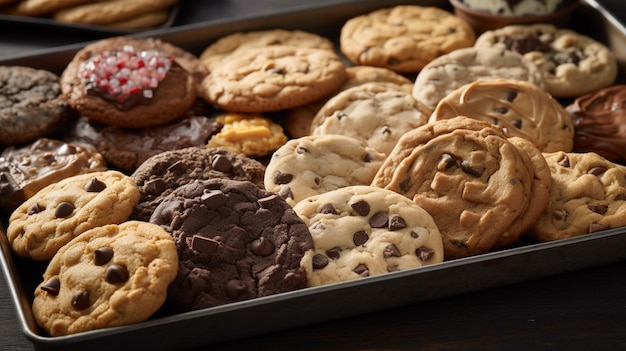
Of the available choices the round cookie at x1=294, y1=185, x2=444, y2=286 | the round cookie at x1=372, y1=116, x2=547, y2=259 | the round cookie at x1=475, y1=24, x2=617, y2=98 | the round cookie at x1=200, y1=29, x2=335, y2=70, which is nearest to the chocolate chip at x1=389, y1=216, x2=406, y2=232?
the round cookie at x1=294, y1=185, x2=444, y2=286

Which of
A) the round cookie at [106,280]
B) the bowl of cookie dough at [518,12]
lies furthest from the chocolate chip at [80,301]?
the bowl of cookie dough at [518,12]

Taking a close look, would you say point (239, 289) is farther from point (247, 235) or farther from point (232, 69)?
point (232, 69)

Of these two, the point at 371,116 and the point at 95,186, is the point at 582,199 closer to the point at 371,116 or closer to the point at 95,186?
the point at 371,116

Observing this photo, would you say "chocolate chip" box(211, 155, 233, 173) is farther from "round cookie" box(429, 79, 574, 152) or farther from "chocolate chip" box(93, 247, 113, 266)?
"round cookie" box(429, 79, 574, 152)

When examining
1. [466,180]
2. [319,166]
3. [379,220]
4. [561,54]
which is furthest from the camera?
[561,54]

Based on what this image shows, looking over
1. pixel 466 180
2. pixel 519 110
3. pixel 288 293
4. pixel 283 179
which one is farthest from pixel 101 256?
pixel 519 110

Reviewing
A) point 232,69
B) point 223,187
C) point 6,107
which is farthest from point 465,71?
point 6,107
